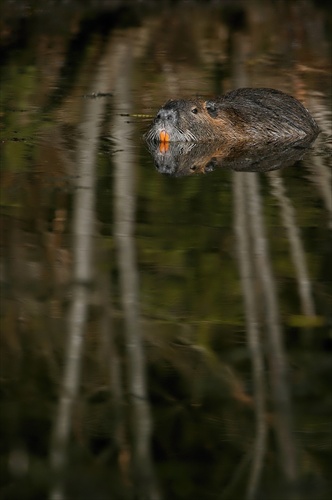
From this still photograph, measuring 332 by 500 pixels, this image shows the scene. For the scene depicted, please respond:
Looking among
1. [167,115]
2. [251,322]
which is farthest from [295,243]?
[167,115]

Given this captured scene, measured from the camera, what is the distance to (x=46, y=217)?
6.17 m

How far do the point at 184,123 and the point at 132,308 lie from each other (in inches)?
130

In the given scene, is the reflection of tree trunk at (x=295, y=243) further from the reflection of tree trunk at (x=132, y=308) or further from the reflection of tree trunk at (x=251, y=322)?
the reflection of tree trunk at (x=132, y=308)

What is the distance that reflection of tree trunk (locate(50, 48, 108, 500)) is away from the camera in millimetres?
3461

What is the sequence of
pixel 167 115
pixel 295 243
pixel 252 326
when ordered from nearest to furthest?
pixel 252 326 → pixel 295 243 → pixel 167 115

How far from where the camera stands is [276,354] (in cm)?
430

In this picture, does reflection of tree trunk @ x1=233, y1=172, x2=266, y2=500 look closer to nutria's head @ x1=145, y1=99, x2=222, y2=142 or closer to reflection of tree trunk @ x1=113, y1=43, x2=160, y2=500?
reflection of tree trunk @ x1=113, y1=43, x2=160, y2=500

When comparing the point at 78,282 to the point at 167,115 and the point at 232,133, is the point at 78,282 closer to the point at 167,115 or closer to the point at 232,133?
the point at 167,115

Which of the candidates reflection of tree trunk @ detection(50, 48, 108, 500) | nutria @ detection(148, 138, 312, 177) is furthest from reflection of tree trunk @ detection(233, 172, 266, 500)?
reflection of tree trunk @ detection(50, 48, 108, 500)

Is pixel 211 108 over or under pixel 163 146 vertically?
over

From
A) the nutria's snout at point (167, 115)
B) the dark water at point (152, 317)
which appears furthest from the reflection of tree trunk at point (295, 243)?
the nutria's snout at point (167, 115)

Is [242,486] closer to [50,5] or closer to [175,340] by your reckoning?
[175,340]

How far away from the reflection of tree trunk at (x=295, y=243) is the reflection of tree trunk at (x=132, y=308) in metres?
0.68

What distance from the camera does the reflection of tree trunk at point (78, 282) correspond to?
136 inches
